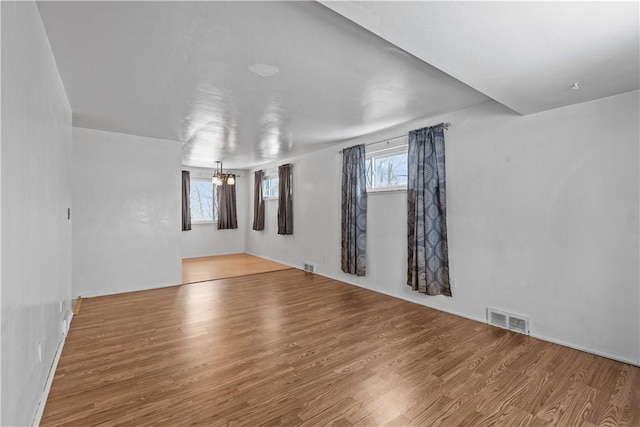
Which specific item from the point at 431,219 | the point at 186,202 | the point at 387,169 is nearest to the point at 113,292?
the point at 186,202

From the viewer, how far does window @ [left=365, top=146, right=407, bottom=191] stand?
4.37 m

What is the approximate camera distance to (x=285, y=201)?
22.0 feet

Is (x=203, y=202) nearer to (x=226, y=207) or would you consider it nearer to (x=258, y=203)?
(x=226, y=207)

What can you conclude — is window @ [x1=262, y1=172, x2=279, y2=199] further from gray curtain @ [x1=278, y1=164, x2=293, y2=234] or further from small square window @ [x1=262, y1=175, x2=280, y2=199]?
gray curtain @ [x1=278, y1=164, x2=293, y2=234]

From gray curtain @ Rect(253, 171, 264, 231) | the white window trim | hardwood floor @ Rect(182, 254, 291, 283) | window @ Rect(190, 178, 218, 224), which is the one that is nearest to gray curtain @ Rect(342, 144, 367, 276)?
hardwood floor @ Rect(182, 254, 291, 283)

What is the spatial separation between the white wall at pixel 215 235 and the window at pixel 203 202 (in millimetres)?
169

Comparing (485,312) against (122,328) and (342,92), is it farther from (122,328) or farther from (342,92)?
(122,328)

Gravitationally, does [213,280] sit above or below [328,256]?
below

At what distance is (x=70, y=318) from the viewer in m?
3.42

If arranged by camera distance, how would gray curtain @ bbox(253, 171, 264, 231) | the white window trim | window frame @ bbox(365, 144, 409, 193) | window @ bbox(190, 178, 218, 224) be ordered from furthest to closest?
window @ bbox(190, 178, 218, 224) → gray curtain @ bbox(253, 171, 264, 231) → the white window trim → window frame @ bbox(365, 144, 409, 193)

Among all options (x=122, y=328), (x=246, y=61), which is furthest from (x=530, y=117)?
(x=122, y=328)

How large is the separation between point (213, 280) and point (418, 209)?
377 centimetres

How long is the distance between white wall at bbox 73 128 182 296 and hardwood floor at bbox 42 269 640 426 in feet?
3.40

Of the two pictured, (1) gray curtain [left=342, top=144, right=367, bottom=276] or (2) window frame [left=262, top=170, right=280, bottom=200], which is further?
(2) window frame [left=262, top=170, right=280, bottom=200]
